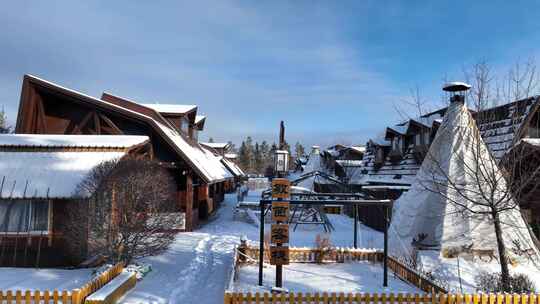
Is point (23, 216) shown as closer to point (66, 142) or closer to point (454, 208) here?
point (66, 142)

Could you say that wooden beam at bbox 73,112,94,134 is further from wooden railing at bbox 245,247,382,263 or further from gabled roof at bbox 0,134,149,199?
wooden railing at bbox 245,247,382,263

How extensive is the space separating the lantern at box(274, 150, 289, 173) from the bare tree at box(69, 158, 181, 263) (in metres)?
3.92

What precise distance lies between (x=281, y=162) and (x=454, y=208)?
769 cm

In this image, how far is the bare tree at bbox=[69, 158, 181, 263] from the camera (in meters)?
10.8

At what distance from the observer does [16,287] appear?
32.1 ft

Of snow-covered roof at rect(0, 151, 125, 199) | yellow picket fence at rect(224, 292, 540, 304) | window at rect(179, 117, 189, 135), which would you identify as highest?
window at rect(179, 117, 189, 135)

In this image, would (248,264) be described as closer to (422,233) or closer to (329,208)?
(422,233)

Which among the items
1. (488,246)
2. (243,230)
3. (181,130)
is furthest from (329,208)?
(488,246)

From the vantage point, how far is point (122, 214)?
1074 centimetres

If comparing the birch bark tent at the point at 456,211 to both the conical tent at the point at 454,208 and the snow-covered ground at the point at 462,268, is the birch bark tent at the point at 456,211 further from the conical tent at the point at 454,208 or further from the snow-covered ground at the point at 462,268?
the snow-covered ground at the point at 462,268

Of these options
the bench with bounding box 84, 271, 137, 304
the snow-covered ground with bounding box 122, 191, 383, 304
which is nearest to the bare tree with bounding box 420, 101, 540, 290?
the snow-covered ground with bounding box 122, 191, 383, 304

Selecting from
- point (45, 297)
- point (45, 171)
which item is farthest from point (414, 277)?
point (45, 171)

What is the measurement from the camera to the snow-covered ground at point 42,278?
9.88 m

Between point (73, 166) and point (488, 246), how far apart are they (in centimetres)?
1592
